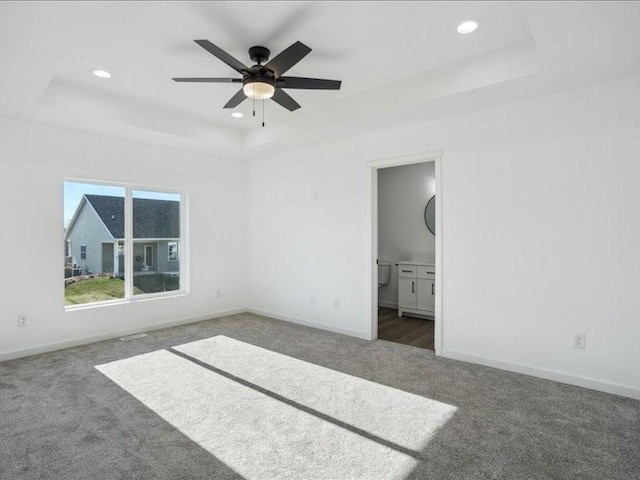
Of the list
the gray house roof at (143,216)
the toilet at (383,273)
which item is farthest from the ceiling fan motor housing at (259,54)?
the toilet at (383,273)

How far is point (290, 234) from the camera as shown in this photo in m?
5.34

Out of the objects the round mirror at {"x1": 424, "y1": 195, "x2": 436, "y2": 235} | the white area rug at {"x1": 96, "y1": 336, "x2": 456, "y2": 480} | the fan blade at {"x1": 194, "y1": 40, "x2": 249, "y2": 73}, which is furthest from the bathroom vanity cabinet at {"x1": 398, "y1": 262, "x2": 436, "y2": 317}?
the fan blade at {"x1": 194, "y1": 40, "x2": 249, "y2": 73}

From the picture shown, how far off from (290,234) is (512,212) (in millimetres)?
2944

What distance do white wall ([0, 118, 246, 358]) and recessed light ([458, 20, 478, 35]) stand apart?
3.92 meters

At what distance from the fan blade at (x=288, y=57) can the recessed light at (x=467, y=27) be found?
3.66 ft

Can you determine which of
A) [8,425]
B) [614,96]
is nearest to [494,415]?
[614,96]

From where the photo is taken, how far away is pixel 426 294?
18.1ft

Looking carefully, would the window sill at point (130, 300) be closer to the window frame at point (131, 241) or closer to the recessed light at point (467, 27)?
the window frame at point (131, 241)

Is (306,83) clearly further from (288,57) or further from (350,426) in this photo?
(350,426)

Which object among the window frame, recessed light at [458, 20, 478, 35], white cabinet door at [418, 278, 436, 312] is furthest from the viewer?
white cabinet door at [418, 278, 436, 312]

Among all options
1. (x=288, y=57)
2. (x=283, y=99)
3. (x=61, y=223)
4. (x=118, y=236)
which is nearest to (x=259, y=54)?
(x=283, y=99)

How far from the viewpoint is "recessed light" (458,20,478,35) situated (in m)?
2.53

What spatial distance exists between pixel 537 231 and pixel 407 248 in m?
3.09

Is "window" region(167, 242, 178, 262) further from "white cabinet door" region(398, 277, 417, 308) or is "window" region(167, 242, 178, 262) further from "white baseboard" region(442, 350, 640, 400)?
"white baseboard" region(442, 350, 640, 400)
